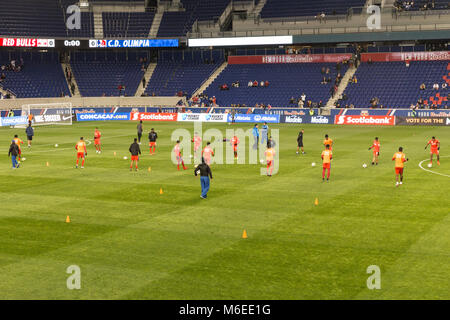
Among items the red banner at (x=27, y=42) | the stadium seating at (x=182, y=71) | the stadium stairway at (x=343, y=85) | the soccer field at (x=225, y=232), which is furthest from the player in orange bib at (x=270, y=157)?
the red banner at (x=27, y=42)

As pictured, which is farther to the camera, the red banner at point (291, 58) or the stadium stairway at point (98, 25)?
the stadium stairway at point (98, 25)

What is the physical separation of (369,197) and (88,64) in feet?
217

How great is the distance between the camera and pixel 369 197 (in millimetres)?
21812

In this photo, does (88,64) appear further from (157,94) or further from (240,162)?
(240,162)

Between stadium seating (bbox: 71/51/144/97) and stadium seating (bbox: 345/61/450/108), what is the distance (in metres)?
30.9

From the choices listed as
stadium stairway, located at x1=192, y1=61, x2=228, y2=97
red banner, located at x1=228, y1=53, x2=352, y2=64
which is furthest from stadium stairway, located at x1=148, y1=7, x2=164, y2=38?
red banner, located at x1=228, y1=53, x2=352, y2=64

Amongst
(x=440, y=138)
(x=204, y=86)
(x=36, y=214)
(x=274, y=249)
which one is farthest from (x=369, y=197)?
(x=204, y=86)

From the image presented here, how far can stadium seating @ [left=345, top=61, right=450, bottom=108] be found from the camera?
63.5m

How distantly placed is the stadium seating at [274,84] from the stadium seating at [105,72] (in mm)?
12421

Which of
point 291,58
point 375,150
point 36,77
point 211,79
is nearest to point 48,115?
point 36,77

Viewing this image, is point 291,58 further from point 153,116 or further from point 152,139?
point 152,139

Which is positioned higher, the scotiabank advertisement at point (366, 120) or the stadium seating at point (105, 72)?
the stadium seating at point (105, 72)

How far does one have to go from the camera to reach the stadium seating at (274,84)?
69.6 m

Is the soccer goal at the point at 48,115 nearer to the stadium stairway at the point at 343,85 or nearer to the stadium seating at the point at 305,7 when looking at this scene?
the stadium stairway at the point at 343,85
